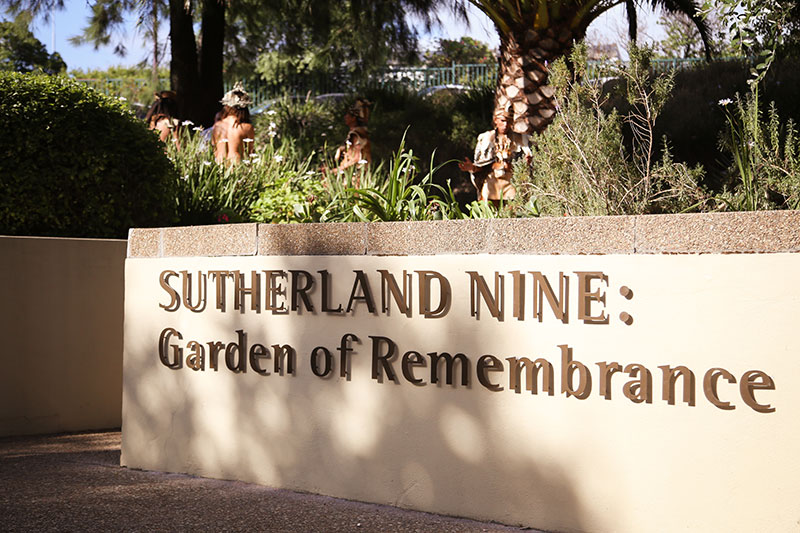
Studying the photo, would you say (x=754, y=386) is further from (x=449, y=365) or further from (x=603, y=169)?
(x=603, y=169)

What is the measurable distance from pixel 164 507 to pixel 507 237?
6.99ft

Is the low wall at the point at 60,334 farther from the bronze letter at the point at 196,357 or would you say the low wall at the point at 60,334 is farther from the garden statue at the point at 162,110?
the garden statue at the point at 162,110

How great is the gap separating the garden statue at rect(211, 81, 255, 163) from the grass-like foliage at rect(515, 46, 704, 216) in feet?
18.8

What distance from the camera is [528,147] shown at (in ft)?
24.7

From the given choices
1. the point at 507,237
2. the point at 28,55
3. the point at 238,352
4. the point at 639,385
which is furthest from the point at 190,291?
the point at 28,55

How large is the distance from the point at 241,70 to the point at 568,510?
19.0 meters

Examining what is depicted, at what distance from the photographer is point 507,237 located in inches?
154

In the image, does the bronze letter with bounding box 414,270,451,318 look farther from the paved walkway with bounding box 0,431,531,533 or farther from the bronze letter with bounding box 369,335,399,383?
the paved walkway with bounding box 0,431,531,533

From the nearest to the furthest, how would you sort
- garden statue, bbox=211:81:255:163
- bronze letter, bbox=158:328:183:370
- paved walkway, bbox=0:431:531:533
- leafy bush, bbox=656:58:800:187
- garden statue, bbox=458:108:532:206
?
paved walkway, bbox=0:431:531:533 → bronze letter, bbox=158:328:183:370 → garden statue, bbox=458:108:532:206 → garden statue, bbox=211:81:255:163 → leafy bush, bbox=656:58:800:187

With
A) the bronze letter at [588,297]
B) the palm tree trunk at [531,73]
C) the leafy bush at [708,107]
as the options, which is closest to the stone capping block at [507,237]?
the bronze letter at [588,297]

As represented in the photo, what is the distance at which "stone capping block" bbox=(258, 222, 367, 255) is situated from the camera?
14.3 feet

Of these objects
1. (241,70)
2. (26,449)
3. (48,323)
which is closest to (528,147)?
(48,323)

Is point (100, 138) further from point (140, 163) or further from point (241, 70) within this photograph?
point (241, 70)

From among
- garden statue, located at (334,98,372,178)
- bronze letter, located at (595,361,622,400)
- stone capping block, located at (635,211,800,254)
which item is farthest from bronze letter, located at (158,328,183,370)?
garden statue, located at (334,98,372,178)
